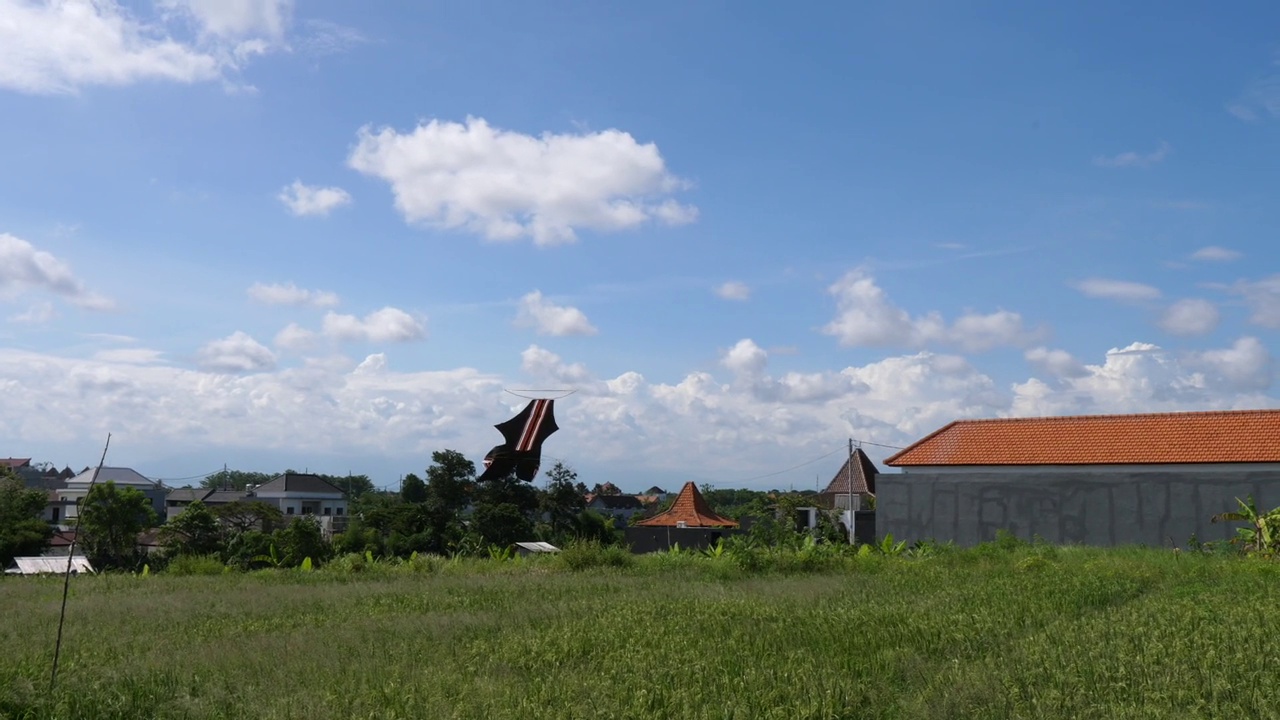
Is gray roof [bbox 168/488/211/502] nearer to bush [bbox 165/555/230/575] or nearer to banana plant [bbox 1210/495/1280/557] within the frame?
bush [bbox 165/555/230/575]

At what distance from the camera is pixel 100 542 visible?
36438 mm

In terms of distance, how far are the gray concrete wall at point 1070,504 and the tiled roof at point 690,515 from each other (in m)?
17.7

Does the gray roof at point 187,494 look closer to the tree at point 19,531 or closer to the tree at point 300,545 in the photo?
the tree at point 19,531

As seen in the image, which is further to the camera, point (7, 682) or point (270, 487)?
point (270, 487)

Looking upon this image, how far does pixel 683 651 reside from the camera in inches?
350

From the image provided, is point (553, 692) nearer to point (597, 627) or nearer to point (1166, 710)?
point (597, 627)

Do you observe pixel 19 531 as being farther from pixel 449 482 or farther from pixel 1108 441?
pixel 1108 441

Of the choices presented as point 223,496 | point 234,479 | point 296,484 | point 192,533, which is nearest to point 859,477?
point 192,533

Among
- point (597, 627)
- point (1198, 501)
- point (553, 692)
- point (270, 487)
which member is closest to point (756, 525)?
point (1198, 501)

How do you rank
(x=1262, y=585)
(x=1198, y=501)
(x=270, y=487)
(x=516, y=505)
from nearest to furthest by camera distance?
(x=1262, y=585)
(x=1198, y=501)
(x=516, y=505)
(x=270, y=487)

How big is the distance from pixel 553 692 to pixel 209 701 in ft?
8.43

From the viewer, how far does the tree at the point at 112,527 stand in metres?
35.9

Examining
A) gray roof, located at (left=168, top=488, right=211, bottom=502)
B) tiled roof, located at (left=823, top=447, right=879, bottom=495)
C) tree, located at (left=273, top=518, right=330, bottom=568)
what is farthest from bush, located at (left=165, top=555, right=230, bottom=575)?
gray roof, located at (left=168, top=488, right=211, bottom=502)

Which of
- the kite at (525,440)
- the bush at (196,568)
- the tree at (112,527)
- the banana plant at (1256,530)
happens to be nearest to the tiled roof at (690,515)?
the kite at (525,440)
